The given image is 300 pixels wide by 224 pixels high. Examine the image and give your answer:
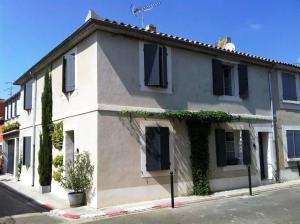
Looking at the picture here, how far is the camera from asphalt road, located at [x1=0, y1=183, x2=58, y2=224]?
9.50 metres

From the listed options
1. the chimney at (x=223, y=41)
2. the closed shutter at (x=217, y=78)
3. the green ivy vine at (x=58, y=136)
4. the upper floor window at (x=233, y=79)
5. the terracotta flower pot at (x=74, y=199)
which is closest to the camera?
the terracotta flower pot at (x=74, y=199)

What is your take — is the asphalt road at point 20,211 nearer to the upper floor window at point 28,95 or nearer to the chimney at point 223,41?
the upper floor window at point 28,95

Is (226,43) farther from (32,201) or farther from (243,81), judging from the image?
(32,201)

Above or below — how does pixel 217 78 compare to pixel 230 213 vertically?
above

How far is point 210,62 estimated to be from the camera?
46.9ft

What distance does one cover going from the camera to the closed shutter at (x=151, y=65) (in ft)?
39.8

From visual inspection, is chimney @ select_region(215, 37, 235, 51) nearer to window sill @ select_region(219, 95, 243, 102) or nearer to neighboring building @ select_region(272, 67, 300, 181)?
neighboring building @ select_region(272, 67, 300, 181)

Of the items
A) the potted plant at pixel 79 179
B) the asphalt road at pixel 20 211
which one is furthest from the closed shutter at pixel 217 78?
the asphalt road at pixel 20 211

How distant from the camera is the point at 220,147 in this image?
13.6 m

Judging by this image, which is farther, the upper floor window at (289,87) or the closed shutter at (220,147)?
the upper floor window at (289,87)

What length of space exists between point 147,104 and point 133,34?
2487 millimetres

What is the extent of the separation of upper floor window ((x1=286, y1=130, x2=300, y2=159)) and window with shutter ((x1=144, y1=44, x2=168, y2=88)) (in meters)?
8.14

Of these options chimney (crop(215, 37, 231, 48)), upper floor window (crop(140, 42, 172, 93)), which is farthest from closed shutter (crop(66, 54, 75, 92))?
chimney (crop(215, 37, 231, 48))

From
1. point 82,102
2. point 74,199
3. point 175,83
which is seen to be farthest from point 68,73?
point 74,199
